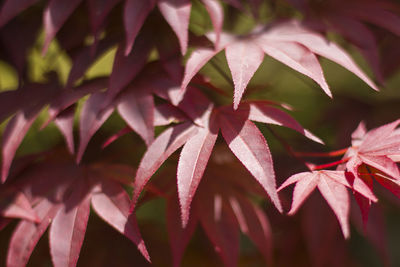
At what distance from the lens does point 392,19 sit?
723mm

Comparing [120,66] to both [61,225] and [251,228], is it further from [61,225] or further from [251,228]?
[251,228]

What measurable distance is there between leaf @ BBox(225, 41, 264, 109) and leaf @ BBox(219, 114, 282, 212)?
5 cm

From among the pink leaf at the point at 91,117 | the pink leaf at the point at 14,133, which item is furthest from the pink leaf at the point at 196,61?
the pink leaf at the point at 14,133

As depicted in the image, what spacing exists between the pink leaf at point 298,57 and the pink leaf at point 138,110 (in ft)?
0.57

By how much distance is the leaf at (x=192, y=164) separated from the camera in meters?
0.48

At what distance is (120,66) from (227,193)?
27 cm

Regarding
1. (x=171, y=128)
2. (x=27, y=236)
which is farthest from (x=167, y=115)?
(x=27, y=236)

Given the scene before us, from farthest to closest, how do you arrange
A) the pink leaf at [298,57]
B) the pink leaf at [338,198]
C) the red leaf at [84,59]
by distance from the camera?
the red leaf at [84,59] < the pink leaf at [298,57] < the pink leaf at [338,198]

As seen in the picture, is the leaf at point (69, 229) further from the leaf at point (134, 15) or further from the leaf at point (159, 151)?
the leaf at point (134, 15)

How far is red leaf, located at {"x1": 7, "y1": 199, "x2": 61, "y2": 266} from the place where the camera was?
0.58m

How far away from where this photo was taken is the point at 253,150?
0.51 metres

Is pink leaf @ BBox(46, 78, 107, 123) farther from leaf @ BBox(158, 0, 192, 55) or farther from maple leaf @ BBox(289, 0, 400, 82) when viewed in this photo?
maple leaf @ BBox(289, 0, 400, 82)

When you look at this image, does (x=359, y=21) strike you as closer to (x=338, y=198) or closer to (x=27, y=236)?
(x=338, y=198)

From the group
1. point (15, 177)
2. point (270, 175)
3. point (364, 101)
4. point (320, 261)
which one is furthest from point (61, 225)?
point (364, 101)
